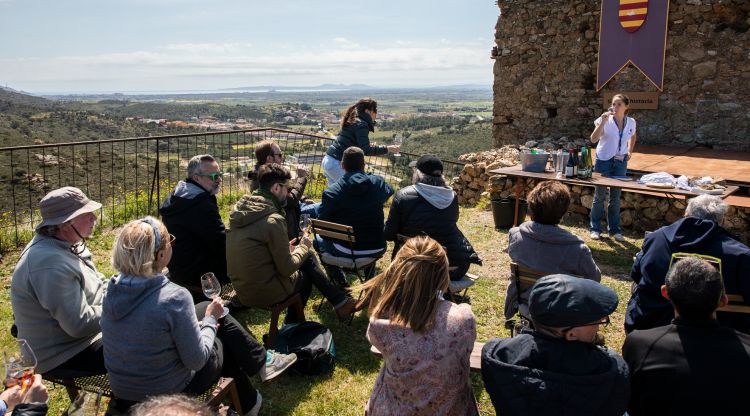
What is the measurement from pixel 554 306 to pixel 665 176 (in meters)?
4.22

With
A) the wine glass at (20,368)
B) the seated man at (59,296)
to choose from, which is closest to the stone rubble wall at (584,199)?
the seated man at (59,296)

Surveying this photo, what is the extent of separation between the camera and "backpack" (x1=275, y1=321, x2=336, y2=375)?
136 inches

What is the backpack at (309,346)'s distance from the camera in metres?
3.47

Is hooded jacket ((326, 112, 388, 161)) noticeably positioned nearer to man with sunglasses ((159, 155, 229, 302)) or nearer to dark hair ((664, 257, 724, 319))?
man with sunglasses ((159, 155, 229, 302))

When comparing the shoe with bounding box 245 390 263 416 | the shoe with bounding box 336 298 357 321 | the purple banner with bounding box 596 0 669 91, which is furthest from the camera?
the purple banner with bounding box 596 0 669 91

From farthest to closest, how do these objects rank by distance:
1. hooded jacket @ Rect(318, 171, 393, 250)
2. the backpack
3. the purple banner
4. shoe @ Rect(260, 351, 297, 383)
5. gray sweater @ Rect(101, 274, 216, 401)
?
1. the purple banner
2. hooded jacket @ Rect(318, 171, 393, 250)
3. the backpack
4. shoe @ Rect(260, 351, 297, 383)
5. gray sweater @ Rect(101, 274, 216, 401)

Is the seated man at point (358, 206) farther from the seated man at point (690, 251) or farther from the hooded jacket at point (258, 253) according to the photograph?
the seated man at point (690, 251)

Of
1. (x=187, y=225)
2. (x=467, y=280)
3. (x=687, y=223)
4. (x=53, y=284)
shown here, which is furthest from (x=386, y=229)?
(x=53, y=284)

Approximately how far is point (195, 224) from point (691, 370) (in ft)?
10.4

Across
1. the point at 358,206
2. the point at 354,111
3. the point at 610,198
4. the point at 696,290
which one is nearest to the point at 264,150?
the point at 358,206

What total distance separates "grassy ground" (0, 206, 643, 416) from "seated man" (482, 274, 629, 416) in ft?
4.18

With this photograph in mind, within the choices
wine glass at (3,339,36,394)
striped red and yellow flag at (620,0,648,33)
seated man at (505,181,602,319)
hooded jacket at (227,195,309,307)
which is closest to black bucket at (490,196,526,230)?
seated man at (505,181,602,319)

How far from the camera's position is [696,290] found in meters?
2.08

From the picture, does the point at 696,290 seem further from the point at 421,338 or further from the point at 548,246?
the point at 548,246
